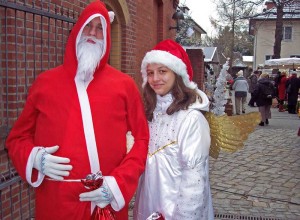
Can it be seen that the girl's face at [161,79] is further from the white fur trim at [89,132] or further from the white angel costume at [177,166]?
the white fur trim at [89,132]

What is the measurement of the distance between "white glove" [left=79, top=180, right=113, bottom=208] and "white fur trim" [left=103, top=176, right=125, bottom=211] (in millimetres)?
20

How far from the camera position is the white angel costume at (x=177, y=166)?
2250 mm

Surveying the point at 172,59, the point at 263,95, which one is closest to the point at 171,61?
the point at 172,59

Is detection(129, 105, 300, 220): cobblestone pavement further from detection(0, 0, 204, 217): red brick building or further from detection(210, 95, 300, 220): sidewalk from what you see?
detection(0, 0, 204, 217): red brick building

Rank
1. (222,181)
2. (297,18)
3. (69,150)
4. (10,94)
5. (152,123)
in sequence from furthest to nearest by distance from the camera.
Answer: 1. (297,18)
2. (222,181)
3. (10,94)
4. (152,123)
5. (69,150)

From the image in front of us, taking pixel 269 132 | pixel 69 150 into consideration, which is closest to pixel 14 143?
pixel 69 150

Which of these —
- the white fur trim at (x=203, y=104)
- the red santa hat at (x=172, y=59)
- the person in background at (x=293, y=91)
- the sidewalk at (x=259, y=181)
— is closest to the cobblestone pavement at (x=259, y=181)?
the sidewalk at (x=259, y=181)

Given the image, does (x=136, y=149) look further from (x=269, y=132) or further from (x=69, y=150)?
(x=269, y=132)

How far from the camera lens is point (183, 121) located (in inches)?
91.7

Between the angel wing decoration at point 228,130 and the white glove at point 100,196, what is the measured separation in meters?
1.04

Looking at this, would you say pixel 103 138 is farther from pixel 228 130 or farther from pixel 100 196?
pixel 228 130

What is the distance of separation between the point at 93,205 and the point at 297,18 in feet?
126

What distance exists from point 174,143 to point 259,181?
13.5 feet

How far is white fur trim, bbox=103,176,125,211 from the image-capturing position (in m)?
2.12
